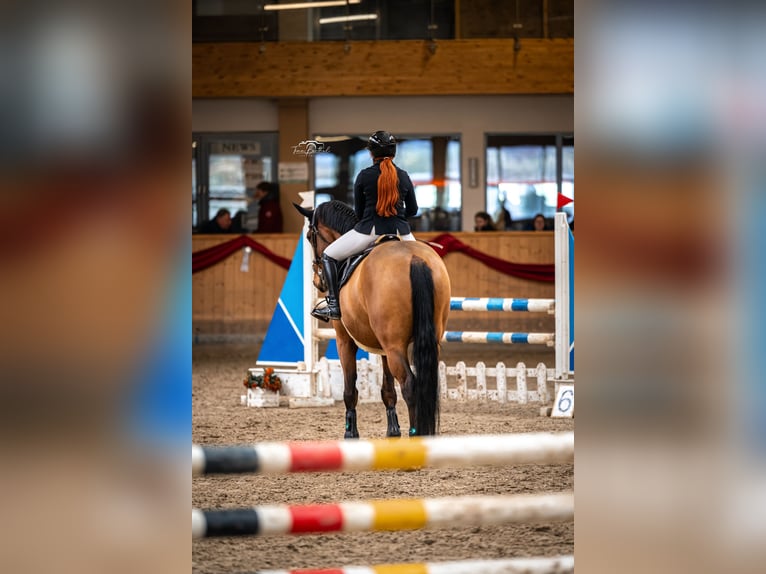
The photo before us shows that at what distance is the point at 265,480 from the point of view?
5.02m

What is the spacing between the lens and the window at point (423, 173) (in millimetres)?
14602

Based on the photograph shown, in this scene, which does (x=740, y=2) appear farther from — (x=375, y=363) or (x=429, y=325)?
(x=375, y=363)

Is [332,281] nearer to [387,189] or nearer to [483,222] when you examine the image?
[387,189]

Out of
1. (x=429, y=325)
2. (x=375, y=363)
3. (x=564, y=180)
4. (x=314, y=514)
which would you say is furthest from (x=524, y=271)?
(x=314, y=514)

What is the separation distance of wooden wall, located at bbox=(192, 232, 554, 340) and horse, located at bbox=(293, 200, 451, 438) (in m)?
6.62

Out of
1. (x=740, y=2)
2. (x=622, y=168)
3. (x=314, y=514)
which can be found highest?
(x=740, y=2)

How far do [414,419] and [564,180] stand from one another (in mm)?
10333

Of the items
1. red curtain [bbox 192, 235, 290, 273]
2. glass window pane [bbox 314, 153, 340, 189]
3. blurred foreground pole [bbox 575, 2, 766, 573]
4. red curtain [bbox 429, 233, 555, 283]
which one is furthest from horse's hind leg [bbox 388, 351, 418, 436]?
glass window pane [bbox 314, 153, 340, 189]

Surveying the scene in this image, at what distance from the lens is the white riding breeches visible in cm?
572

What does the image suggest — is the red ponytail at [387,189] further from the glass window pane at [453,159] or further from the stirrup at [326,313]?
the glass window pane at [453,159]

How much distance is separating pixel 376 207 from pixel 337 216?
60 centimetres

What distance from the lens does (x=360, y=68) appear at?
45.4ft

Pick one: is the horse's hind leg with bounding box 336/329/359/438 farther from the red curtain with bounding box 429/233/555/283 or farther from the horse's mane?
the red curtain with bounding box 429/233/555/283

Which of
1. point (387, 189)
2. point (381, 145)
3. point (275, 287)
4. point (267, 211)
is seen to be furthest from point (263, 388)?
point (267, 211)
